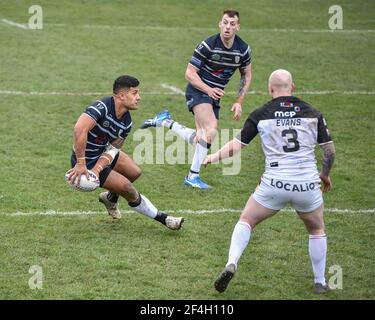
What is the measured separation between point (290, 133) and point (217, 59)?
15.1 feet

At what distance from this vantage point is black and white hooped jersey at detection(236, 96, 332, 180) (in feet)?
27.9

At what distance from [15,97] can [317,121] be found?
1006 centimetres

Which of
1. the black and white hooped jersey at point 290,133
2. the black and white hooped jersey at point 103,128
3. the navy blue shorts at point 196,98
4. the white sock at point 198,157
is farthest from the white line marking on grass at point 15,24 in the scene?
the black and white hooped jersey at point 290,133

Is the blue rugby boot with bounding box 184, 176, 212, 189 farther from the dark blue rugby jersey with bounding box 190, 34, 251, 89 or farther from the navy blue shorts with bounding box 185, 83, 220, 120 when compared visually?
the dark blue rugby jersey with bounding box 190, 34, 251, 89

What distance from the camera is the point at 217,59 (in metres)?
12.9

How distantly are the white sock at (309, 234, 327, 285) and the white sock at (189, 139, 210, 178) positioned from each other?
14.2 ft

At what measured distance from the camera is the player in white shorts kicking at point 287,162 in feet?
27.8

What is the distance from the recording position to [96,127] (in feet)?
33.8

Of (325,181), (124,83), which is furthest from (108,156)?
(325,181)

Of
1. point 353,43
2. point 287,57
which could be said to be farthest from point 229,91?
point 353,43

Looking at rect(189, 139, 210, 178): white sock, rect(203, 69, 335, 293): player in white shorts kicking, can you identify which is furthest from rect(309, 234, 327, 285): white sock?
rect(189, 139, 210, 178): white sock

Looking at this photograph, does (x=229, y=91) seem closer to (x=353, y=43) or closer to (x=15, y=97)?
(x=15, y=97)

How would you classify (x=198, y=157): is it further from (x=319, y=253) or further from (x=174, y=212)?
(x=319, y=253)

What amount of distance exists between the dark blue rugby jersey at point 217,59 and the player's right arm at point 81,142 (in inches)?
130
